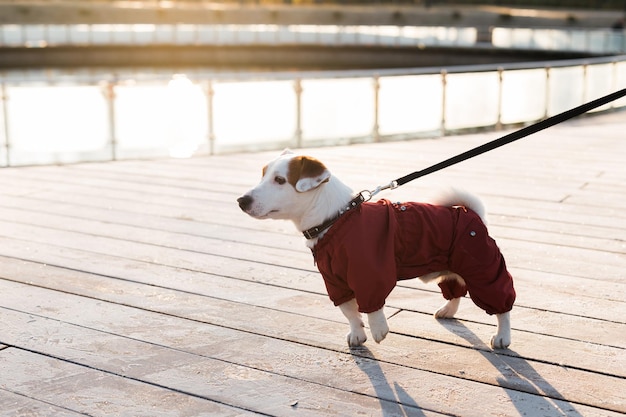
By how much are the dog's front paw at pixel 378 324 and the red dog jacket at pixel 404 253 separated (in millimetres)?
42

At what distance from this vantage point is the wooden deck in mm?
3041

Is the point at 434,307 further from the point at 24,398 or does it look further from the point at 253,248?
the point at 24,398

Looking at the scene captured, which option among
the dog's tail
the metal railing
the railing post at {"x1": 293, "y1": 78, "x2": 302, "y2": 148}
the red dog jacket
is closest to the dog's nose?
the red dog jacket

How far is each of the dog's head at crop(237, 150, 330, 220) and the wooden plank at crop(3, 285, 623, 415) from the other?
55 centimetres

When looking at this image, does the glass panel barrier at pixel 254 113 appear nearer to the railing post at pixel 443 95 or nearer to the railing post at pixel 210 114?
the railing post at pixel 210 114

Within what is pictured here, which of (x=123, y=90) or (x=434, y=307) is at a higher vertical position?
(x=123, y=90)

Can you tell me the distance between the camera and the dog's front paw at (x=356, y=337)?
3486 millimetres

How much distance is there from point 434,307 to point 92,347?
1432 mm

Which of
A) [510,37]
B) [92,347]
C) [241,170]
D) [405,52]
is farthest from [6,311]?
[405,52]

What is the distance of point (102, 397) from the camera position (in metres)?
3.03

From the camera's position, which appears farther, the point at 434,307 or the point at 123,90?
the point at 123,90

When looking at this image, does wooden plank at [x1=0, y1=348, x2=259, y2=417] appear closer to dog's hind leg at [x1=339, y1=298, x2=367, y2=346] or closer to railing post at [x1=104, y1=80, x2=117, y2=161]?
dog's hind leg at [x1=339, y1=298, x2=367, y2=346]

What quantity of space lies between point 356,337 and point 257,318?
53 cm

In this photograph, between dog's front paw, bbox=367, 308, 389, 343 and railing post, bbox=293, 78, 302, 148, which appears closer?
dog's front paw, bbox=367, 308, 389, 343
